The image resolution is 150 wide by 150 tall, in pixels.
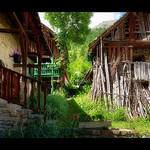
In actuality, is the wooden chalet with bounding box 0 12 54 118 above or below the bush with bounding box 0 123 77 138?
above

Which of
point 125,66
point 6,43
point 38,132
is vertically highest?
point 6,43

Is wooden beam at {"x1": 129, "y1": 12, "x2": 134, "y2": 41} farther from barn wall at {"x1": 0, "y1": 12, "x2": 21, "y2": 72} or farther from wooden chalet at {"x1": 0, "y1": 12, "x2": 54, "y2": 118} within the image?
barn wall at {"x1": 0, "y1": 12, "x2": 21, "y2": 72}

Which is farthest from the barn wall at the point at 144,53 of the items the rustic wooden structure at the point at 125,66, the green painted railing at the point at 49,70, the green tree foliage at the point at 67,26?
the green painted railing at the point at 49,70

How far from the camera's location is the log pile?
8211 millimetres

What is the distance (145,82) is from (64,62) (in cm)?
689

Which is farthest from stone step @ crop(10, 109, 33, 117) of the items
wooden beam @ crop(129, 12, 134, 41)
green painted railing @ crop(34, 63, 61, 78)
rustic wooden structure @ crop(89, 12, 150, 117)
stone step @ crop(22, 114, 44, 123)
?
wooden beam @ crop(129, 12, 134, 41)

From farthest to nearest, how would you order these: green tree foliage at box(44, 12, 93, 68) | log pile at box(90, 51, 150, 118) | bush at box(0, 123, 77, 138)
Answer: green tree foliage at box(44, 12, 93, 68), log pile at box(90, 51, 150, 118), bush at box(0, 123, 77, 138)

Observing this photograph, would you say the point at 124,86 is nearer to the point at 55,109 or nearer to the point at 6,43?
the point at 55,109

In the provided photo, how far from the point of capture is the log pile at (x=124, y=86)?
8211 millimetres

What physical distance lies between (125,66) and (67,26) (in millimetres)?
6738

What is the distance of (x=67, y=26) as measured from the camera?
12688 mm

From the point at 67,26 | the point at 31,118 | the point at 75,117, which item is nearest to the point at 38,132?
Result: the point at 31,118

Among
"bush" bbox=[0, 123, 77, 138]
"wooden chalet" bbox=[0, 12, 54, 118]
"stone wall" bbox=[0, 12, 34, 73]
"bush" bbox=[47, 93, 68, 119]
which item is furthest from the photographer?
"stone wall" bbox=[0, 12, 34, 73]

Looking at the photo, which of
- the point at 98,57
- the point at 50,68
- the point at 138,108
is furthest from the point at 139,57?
the point at 50,68
